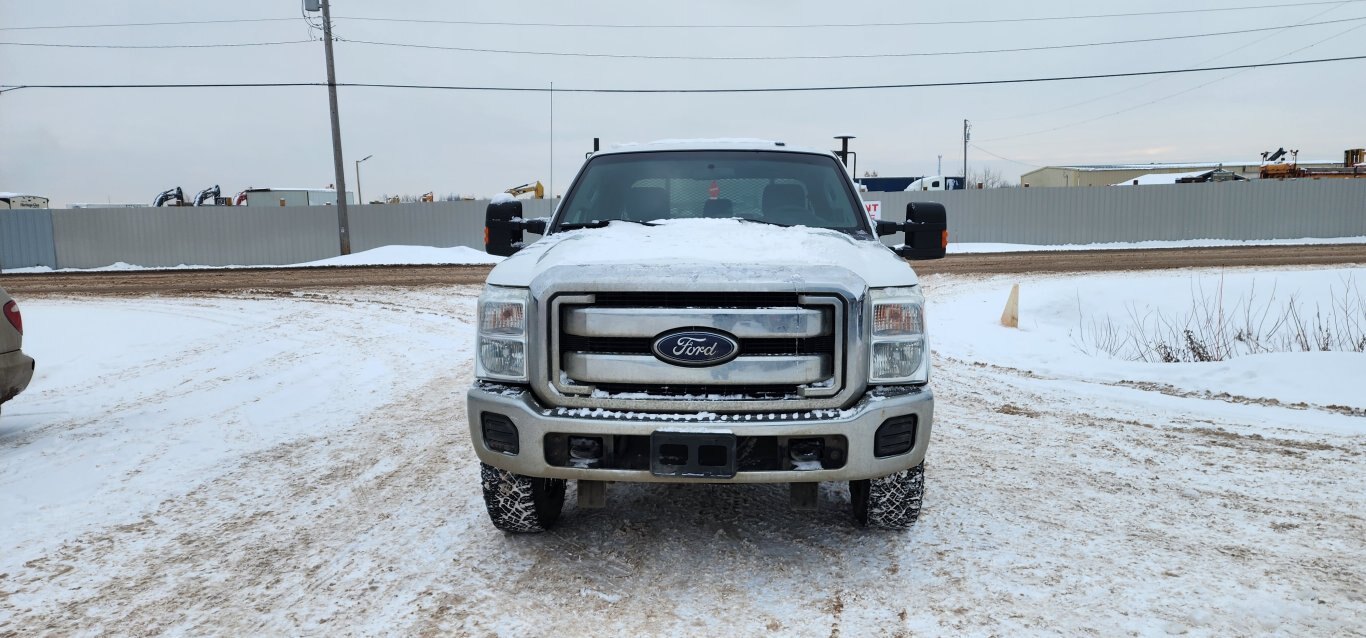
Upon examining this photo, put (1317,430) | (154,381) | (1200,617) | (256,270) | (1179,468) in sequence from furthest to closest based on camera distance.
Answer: (256,270), (154,381), (1317,430), (1179,468), (1200,617)

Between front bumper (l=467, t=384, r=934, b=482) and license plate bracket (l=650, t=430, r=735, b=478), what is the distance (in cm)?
3

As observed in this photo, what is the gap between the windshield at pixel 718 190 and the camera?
4.80 m

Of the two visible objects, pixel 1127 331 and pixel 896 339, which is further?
pixel 1127 331

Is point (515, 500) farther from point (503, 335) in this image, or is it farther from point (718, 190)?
point (718, 190)

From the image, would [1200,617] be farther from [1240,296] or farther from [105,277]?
[105,277]

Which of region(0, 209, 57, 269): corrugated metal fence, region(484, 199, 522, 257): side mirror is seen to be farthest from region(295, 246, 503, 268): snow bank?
region(484, 199, 522, 257): side mirror

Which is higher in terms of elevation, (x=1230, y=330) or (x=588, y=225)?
(x=588, y=225)

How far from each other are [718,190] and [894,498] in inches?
81.2

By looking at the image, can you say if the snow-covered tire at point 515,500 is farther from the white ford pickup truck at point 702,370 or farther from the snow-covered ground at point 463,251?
the snow-covered ground at point 463,251

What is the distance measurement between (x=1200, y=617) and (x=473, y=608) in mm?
2651

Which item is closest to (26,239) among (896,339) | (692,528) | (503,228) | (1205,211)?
(503,228)

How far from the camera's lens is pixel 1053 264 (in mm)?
21328

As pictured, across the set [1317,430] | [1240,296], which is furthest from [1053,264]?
[1317,430]

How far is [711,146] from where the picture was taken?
208 inches
